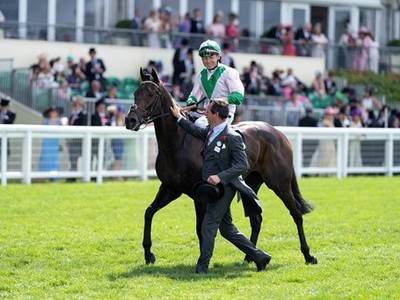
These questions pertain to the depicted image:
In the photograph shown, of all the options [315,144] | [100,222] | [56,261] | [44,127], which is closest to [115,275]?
[56,261]

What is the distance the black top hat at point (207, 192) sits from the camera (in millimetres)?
8969

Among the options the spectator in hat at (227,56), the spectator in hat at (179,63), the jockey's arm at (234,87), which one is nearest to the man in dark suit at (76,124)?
the spectator in hat at (179,63)

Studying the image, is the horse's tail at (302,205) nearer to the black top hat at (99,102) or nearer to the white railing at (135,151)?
the white railing at (135,151)

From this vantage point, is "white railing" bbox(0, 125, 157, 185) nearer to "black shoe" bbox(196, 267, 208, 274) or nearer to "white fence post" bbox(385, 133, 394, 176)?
"white fence post" bbox(385, 133, 394, 176)

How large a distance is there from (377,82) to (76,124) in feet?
41.8

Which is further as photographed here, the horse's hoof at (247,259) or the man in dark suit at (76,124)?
the man in dark suit at (76,124)

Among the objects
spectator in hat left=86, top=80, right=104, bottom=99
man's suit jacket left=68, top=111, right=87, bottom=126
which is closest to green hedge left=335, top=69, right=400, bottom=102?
spectator in hat left=86, top=80, right=104, bottom=99

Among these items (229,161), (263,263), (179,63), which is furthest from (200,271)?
(179,63)

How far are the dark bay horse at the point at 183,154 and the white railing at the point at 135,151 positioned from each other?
270 inches

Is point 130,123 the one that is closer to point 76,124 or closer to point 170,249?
point 170,249

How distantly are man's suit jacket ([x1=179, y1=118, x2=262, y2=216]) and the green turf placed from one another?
28.4 inches

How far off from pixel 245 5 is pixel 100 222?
18355 mm

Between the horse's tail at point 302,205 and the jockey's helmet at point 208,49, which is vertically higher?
the jockey's helmet at point 208,49

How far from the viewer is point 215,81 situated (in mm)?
10102
